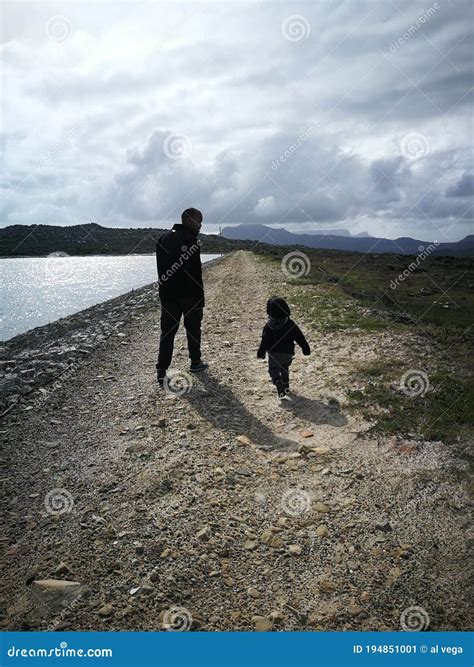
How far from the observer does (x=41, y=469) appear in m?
6.19

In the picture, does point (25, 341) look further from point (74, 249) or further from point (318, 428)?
point (74, 249)

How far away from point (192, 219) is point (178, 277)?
1.24m

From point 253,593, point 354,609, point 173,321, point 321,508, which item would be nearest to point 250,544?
point 253,593

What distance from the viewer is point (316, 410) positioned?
769cm

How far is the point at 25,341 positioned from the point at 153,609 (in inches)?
560

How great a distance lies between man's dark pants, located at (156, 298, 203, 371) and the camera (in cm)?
921

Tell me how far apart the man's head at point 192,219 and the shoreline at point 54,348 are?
4.62m

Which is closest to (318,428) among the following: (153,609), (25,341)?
(153,609)

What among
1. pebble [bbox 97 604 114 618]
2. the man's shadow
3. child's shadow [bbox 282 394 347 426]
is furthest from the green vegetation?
pebble [bbox 97 604 114 618]

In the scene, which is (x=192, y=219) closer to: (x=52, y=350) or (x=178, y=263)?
(x=178, y=263)

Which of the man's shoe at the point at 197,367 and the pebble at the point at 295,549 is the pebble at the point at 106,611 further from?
the man's shoe at the point at 197,367

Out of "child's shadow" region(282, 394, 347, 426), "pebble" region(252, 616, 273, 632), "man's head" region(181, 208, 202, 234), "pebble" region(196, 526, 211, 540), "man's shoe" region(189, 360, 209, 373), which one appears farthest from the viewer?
"man's shoe" region(189, 360, 209, 373)

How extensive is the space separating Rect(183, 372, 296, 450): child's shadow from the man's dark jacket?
6.62 ft

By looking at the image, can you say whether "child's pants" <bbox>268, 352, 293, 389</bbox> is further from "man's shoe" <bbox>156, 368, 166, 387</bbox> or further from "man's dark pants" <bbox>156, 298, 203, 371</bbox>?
"man's shoe" <bbox>156, 368, 166, 387</bbox>
